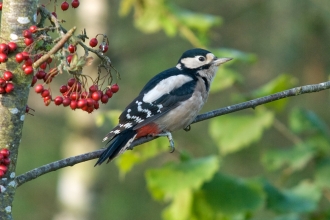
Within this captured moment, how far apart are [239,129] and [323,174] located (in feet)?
2.68

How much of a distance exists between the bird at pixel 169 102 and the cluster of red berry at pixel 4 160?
125 centimetres

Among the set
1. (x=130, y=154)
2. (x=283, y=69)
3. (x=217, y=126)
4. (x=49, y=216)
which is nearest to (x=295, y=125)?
(x=217, y=126)

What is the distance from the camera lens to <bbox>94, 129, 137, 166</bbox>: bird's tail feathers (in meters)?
3.33

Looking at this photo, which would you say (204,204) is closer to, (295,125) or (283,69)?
(295,125)

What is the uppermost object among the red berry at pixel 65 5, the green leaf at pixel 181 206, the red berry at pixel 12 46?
the red berry at pixel 65 5

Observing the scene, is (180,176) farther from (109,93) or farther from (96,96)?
(96,96)

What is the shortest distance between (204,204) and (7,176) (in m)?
2.30

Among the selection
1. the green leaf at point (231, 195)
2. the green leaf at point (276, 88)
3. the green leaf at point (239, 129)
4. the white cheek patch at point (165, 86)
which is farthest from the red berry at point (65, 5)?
the green leaf at point (239, 129)

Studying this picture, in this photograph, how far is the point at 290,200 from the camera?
4629 millimetres

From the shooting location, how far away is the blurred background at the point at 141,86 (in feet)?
24.0

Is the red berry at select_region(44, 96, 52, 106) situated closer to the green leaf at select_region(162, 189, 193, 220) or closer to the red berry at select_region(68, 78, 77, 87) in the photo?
the red berry at select_region(68, 78, 77, 87)

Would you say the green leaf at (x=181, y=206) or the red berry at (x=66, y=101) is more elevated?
the red berry at (x=66, y=101)

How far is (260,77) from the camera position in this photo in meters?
10.5

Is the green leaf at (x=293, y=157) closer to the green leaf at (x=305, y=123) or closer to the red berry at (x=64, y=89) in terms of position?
the green leaf at (x=305, y=123)
